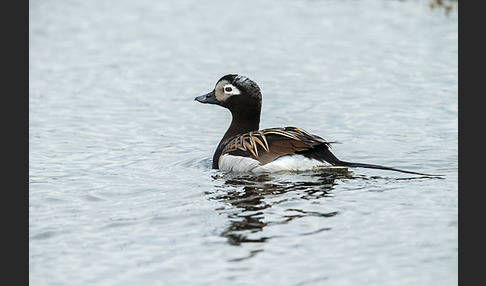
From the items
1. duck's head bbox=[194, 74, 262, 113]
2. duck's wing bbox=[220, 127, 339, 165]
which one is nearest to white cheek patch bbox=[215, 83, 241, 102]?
duck's head bbox=[194, 74, 262, 113]

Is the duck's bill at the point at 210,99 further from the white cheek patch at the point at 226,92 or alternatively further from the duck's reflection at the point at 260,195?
the duck's reflection at the point at 260,195

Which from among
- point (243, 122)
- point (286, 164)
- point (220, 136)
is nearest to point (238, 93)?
point (243, 122)

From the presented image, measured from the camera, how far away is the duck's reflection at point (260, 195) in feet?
26.2

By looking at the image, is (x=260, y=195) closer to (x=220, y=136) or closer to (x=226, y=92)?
(x=226, y=92)

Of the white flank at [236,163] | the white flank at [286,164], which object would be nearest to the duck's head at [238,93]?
the white flank at [236,163]

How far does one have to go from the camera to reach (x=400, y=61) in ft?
59.3

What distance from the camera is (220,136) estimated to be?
13305 millimetres

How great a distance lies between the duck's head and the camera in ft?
37.8

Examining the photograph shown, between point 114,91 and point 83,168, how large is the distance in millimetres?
5207

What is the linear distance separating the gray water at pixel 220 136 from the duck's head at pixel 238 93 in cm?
80

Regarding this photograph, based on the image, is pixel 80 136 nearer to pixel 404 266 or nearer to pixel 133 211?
pixel 133 211

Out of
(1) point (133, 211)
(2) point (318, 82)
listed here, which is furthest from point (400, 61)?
(1) point (133, 211)

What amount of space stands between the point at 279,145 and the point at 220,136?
9.87 ft

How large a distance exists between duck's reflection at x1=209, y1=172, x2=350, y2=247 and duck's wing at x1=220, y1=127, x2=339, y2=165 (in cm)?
26
